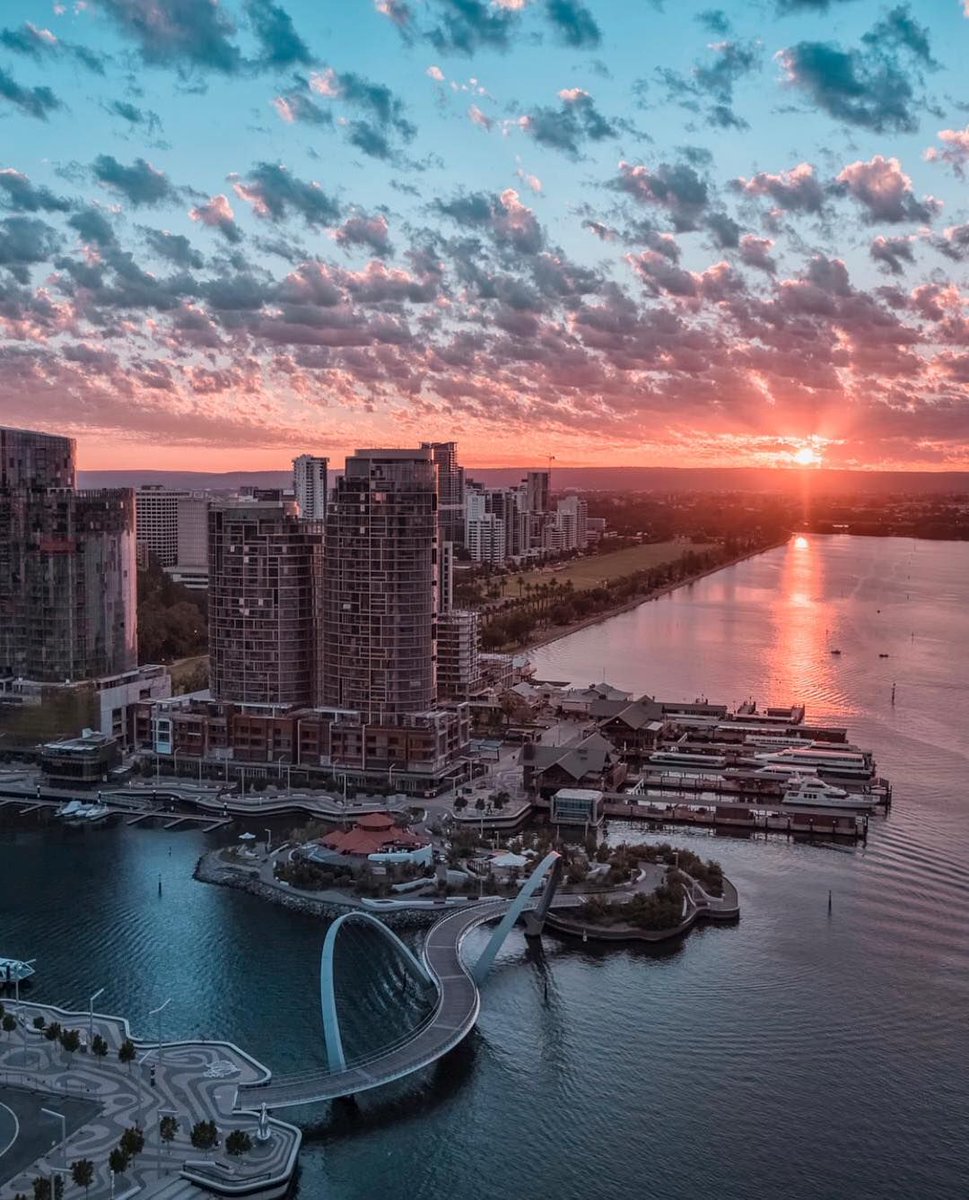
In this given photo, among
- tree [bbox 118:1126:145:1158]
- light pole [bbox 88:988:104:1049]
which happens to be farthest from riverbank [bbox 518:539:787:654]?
tree [bbox 118:1126:145:1158]

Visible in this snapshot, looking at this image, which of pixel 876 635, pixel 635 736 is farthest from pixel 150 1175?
pixel 876 635

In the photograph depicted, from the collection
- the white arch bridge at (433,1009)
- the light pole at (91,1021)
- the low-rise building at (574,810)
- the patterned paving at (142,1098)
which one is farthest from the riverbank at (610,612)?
the patterned paving at (142,1098)

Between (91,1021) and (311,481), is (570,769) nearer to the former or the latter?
(91,1021)

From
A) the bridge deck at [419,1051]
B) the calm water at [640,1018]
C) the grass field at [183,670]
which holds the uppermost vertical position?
the grass field at [183,670]

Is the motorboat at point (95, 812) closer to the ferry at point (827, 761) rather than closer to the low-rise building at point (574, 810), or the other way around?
the low-rise building at point (574, 810)

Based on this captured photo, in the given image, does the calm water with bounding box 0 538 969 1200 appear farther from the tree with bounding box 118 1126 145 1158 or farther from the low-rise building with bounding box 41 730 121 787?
the low-rise building with bounding box 41 730 121 787

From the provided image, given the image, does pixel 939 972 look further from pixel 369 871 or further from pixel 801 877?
pixel 369 871
